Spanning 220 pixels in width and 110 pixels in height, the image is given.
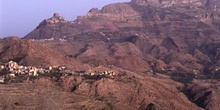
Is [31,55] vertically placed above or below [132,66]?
above

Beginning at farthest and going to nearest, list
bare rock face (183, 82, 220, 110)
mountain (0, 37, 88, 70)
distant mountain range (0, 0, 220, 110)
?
mountain (0, 37, 88, 70) → bare rock face (183, 82, 220, 110) → distant mountain range (0, 0, 220, 110)

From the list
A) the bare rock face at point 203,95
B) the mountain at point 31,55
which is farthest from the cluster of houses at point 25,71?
the bare rock face at point 203,95

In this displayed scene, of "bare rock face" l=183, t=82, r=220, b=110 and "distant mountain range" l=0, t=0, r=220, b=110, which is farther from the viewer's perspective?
"bare rock face" l=183, t=82, r=220, b=110

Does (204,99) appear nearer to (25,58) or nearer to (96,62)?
(25,58)

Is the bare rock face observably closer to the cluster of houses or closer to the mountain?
the cluster of houses

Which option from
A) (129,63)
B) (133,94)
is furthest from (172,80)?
(133,94)

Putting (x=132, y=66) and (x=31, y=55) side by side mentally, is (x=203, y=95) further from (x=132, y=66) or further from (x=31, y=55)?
(x=132, y=66)

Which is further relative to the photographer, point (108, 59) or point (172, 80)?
point (108, 59)

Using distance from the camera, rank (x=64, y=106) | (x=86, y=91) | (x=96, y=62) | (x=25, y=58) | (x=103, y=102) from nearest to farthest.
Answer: (x=64, y=106), (x=103, y=102), (x=86, y=91), (x=25, y=58), (x=96, y=62)

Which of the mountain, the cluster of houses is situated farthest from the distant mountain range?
the cluster of houses

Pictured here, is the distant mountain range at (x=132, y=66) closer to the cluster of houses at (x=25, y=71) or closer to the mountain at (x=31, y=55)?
the mountain at (x=31, y=55)

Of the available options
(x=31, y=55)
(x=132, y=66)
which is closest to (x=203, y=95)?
(x=31, y=55)
